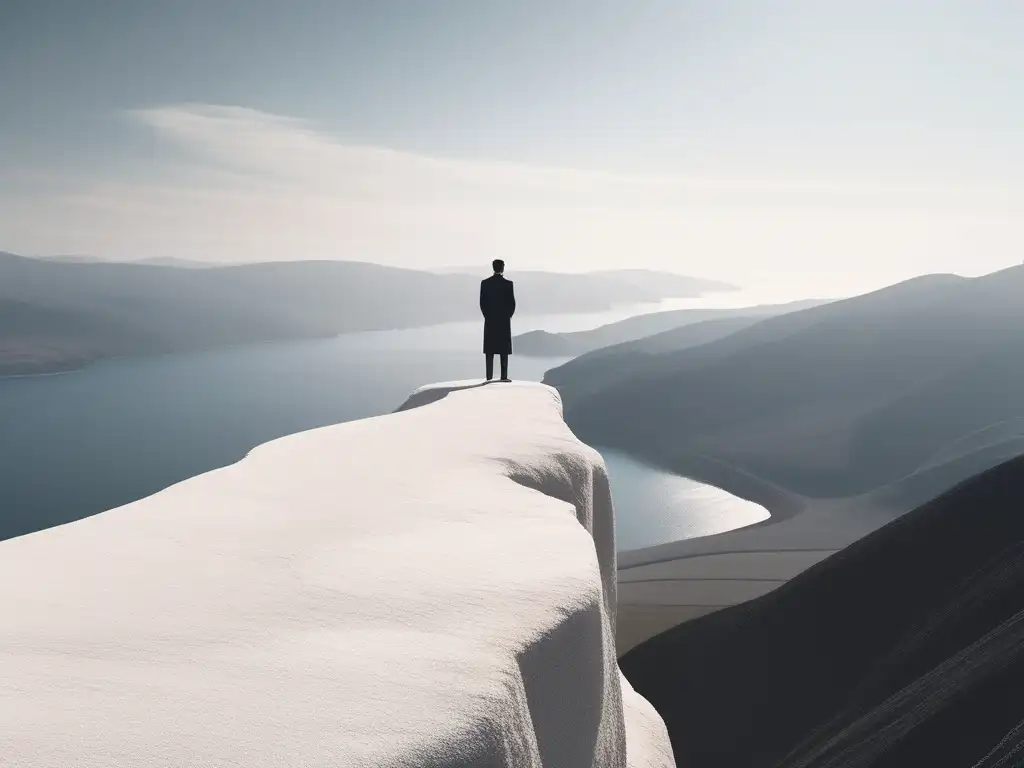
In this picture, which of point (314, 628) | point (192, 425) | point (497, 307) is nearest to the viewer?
point (314, 628)

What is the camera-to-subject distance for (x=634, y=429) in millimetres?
88875

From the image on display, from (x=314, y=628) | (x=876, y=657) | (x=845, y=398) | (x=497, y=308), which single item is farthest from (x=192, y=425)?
(x=314, y=628)

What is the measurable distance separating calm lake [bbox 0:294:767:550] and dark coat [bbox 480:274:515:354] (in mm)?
26025

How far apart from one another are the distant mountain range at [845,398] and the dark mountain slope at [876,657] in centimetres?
4914

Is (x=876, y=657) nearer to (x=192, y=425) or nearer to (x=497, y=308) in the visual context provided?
(x=497, y=308)

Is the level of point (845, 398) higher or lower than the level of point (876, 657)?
lower

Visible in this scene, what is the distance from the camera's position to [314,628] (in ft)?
11.3

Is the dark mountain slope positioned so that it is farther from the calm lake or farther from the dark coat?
the calm lake

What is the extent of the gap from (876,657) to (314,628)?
493 inches

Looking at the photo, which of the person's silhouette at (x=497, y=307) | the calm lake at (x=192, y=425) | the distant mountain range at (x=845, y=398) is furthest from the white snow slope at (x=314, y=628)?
the distant mountain range at (x=845, y=398)

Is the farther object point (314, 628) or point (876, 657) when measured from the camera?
point (876, 657)

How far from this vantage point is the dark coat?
11625 mm

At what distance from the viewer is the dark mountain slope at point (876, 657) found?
822cm

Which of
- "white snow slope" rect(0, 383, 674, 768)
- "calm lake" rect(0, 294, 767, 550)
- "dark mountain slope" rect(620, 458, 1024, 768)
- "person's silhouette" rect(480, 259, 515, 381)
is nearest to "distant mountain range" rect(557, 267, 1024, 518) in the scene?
"calm lake" rect(0, 294, 767, 550)
